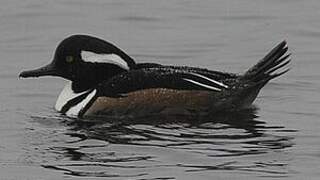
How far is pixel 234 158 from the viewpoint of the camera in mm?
12094

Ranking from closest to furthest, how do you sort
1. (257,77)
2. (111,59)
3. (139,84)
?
(139,84), (257,77), (111,59)

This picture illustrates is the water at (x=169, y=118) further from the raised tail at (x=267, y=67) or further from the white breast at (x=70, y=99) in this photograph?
the raised tail at (x=267, y=67)

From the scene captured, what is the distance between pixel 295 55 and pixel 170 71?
3979 millimetres

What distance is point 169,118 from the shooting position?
13984 mm

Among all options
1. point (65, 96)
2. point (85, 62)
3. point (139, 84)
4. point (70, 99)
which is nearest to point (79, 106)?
point (70, 99)

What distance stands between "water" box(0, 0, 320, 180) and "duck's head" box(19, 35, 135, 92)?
48cm

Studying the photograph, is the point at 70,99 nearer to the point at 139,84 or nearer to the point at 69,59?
the point at 69,59

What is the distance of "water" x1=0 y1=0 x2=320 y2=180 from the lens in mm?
11945

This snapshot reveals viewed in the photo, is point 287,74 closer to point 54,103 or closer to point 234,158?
point 54,103

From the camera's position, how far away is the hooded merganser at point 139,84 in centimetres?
1393

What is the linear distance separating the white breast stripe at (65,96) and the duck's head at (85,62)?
6 centimetres

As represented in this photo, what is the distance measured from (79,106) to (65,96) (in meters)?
0.39

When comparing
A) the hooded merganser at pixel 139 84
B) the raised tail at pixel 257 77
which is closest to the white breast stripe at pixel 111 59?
the hooded merganser at pixel 139 84

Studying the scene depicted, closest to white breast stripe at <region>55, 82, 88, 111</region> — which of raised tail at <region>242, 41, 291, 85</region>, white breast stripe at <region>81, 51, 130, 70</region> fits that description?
white breast stripe at <region>81, 51, 130, 70</region>
